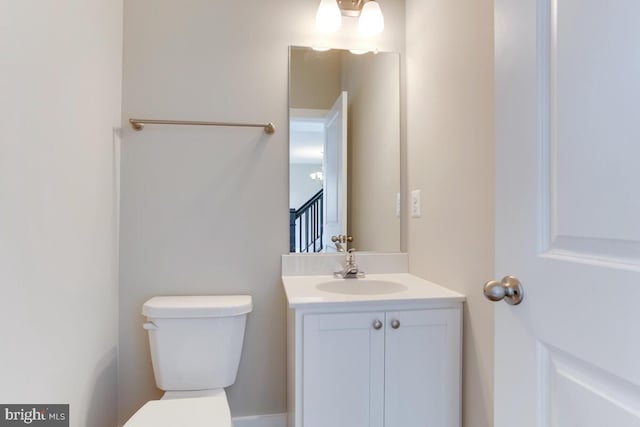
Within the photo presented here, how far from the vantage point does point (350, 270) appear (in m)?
1.72

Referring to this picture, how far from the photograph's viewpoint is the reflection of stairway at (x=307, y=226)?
176 cm

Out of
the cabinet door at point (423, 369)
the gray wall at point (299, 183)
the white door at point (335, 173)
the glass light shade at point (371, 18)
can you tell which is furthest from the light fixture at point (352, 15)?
the cabinet door at point (423, 369)

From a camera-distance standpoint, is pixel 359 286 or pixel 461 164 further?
pixel 359 286

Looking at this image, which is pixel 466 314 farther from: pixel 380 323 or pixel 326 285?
pixel 326 285

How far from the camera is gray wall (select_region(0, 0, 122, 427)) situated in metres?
0.94

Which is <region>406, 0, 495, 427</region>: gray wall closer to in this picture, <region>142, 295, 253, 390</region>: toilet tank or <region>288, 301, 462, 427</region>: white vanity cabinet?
<region>288, 301, 462, 427</region>: white vanity cabinet

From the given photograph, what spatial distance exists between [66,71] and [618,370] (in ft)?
5.34

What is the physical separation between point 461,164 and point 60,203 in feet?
4.61

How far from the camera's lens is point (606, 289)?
54 centimetres

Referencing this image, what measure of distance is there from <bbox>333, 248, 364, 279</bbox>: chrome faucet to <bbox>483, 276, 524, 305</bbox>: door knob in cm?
100

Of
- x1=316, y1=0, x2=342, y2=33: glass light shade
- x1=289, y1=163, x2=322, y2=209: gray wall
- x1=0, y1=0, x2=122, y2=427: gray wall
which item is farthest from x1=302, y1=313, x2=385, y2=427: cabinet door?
x1=316, y1=0, x2=342, y2=33: glass light shade

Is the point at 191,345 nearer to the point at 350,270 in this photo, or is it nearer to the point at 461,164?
the point at 350,270

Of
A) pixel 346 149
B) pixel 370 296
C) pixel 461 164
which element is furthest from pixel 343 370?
pixel 346 149

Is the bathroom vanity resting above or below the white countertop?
below
